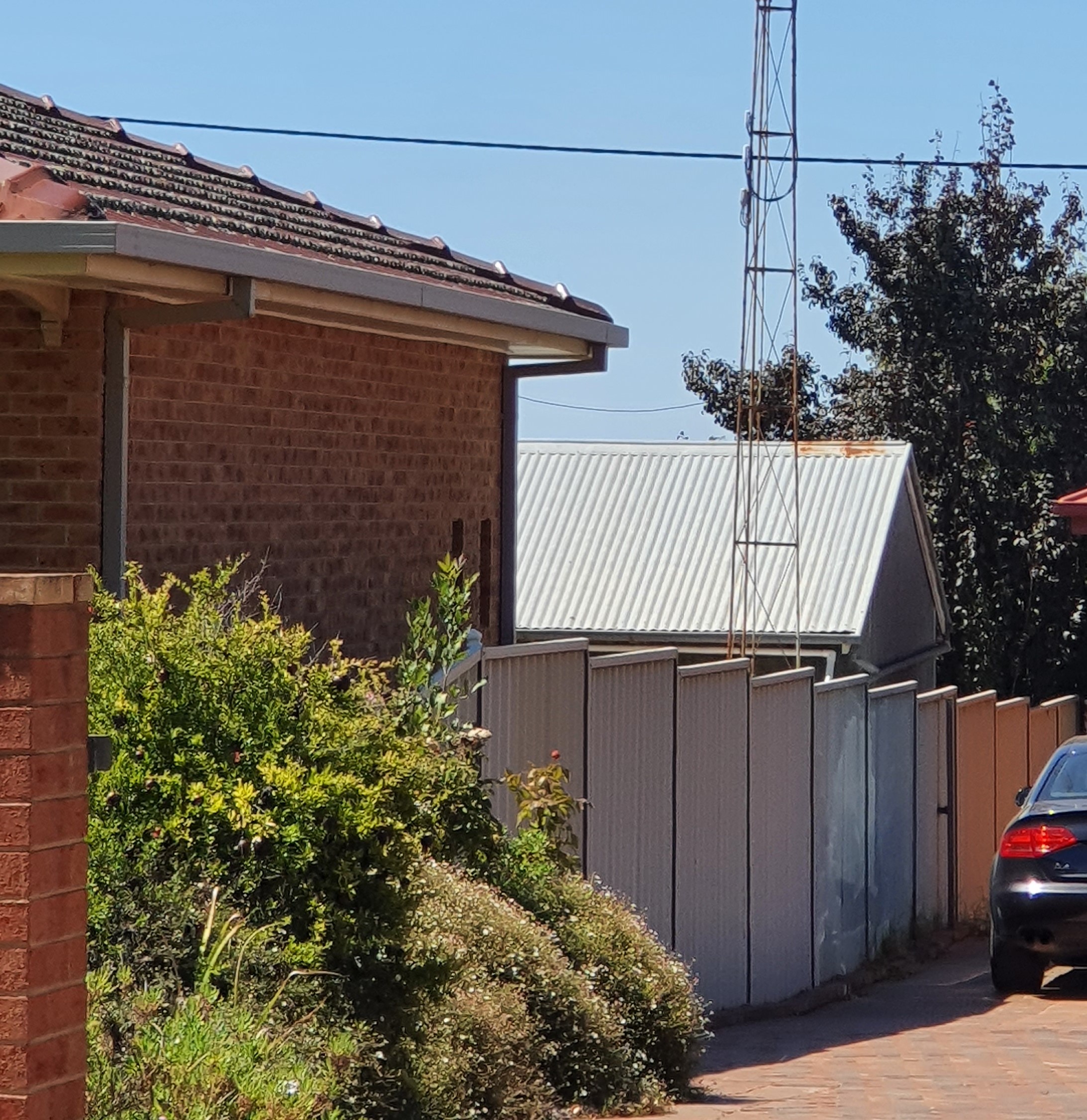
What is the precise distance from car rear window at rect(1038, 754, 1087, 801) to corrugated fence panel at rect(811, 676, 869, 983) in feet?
5.48

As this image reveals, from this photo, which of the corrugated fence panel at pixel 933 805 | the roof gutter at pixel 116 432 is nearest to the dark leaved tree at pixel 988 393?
the corrugated fence panel at pixel 933 805

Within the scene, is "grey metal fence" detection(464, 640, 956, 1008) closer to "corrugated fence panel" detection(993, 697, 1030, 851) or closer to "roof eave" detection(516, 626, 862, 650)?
"corrugated fence panel" detection(993, 697, 1030, 851)

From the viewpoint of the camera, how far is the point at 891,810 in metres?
16.3

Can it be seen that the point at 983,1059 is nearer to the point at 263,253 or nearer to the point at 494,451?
the point at 494,451

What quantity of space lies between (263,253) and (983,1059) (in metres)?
5.38

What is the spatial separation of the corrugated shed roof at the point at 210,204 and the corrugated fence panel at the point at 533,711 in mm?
1862

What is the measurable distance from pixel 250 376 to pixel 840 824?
24.3 ft

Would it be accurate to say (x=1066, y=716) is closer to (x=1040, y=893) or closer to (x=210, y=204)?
(x=1040, y=893)

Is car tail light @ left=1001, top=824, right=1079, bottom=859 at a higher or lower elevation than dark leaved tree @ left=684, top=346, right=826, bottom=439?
lower

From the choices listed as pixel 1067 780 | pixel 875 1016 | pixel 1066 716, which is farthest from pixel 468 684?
pixel 1066 716

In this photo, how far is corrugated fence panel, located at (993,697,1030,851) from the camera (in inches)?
798

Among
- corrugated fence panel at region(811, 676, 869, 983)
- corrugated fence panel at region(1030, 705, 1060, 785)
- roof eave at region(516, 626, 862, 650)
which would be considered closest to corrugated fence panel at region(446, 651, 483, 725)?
corrugated fence panel at region(811, 676, 869, 983)

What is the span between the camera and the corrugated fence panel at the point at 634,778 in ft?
35.0

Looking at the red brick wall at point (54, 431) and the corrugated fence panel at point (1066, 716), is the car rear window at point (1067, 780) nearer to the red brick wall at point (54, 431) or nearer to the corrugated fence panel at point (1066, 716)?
the red brick wall at point (54, 431)
